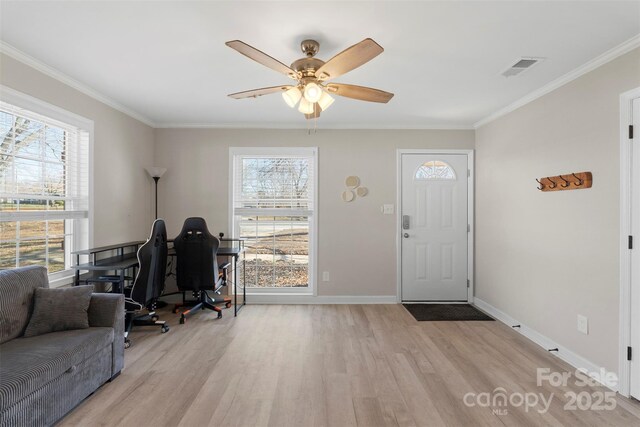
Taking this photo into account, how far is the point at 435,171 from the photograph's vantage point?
435 centimetres

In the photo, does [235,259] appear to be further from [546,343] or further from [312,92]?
[546,343]

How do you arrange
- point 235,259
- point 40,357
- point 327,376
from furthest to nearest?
Answer: point 235,259 → point 327,376 → point 40,357

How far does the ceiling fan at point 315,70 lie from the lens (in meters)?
1.73

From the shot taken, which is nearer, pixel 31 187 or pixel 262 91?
pixel 262 91

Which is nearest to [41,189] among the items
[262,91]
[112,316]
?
[112,316]

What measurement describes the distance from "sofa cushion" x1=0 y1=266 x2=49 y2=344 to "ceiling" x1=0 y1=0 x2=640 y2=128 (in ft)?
5.39

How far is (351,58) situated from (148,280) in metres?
2.71

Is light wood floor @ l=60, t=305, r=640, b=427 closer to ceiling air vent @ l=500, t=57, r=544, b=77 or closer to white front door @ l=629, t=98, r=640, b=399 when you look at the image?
white front door @ l=629, t=98, r=640, b=399

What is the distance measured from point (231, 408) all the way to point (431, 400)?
1330 mm

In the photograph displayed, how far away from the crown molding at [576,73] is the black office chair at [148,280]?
393 centimetres

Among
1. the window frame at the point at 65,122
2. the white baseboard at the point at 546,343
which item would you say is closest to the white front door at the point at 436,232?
the white baseboard at the point at 546,343

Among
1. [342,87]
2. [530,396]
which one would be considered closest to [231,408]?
[530,396]

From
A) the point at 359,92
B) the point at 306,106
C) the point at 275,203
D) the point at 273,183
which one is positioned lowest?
the point at 275,203

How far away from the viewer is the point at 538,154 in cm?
308
